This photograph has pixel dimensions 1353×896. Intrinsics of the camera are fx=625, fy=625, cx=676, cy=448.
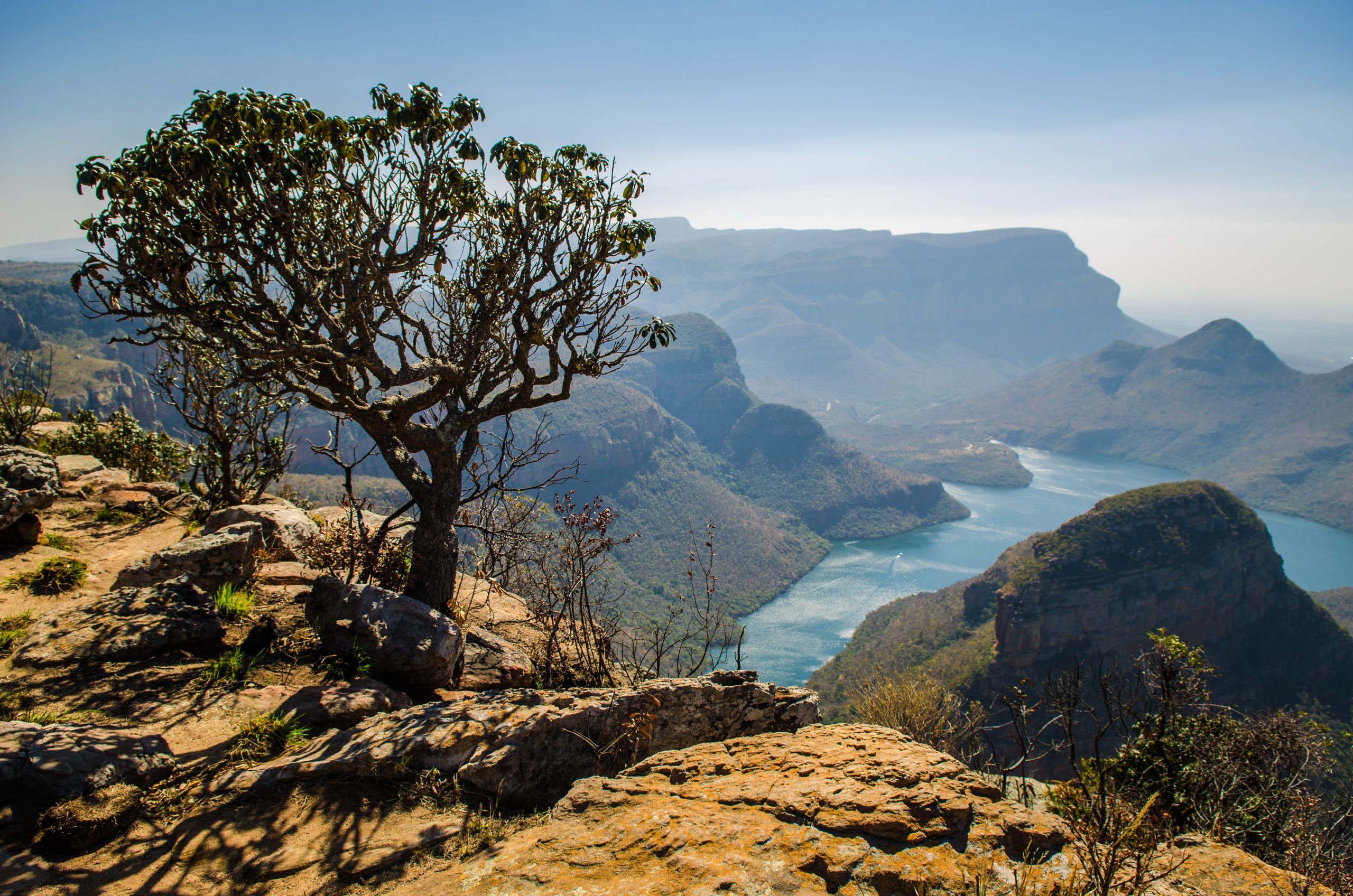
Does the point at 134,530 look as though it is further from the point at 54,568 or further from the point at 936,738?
the point at 936,738

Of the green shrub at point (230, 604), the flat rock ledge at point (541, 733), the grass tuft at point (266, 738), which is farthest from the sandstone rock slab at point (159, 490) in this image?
the flat rock ledge at point (541, 733)

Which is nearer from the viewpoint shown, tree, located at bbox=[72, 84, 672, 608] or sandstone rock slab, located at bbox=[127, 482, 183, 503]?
tree, located at bbox=[72, 84, 672, 608]

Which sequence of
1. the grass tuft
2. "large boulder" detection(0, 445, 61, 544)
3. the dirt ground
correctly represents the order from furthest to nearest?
1. "large boulder" detection(0, 445, 61, 544)
2. the grass tuft
3. the dirt ground

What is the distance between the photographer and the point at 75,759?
3.51 m

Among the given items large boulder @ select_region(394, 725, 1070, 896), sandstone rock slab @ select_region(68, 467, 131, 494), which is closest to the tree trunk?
large boulder @ select_region(394, 725, 1070, 896)

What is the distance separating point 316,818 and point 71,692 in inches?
103

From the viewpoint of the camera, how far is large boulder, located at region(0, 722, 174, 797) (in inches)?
132

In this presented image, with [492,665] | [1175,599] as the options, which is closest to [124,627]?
[492,665]

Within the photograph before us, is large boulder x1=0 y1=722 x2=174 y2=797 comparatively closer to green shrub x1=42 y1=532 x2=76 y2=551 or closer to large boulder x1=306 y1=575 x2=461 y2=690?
large boulder x1=306 y1=575 x2=461 y2=690

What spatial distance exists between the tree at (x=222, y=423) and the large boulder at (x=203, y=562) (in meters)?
3.79

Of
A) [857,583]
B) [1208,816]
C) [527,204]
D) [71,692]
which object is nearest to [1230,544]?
[857,583]

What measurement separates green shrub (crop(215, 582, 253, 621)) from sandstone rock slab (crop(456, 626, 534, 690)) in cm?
212

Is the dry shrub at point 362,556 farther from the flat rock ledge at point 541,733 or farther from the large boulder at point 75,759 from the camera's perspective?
the large boulder at point 75,759

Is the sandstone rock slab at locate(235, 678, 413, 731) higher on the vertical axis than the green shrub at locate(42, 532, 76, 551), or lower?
lower
